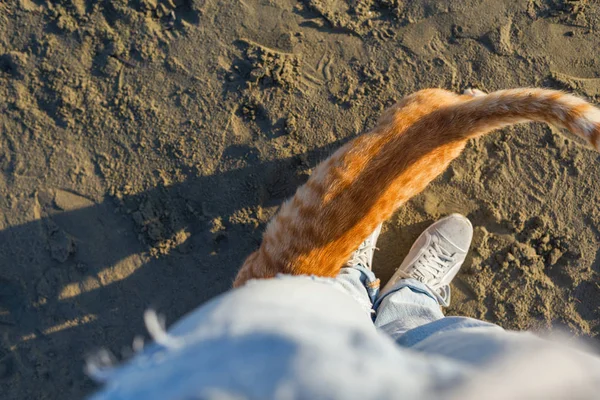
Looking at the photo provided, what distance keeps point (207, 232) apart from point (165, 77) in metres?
1.21

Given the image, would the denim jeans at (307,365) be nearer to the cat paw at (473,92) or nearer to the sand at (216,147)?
the sand at (216,147)

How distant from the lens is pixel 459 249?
2.81 meters

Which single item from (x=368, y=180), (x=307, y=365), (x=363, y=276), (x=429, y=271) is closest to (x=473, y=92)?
(x=368, y=180)

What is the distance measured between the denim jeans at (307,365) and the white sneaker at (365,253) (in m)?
1.51

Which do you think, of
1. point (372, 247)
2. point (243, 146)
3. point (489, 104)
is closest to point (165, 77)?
point (243, 146)

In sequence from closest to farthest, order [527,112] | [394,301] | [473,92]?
[527,112], [394,301], [473,92]

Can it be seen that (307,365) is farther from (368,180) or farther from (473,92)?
(473,92)

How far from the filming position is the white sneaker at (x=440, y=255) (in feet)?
9.16

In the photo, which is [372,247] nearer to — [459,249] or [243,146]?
[459,249]

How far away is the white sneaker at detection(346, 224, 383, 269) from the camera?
2.73 metres

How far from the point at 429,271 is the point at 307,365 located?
6.93 feet

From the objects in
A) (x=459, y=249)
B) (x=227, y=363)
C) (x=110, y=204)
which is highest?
(x=227, y=363)

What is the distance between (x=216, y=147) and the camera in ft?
9.46

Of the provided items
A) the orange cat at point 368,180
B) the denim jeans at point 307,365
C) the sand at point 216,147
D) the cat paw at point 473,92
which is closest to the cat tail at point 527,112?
the orange cat at point 368,180
